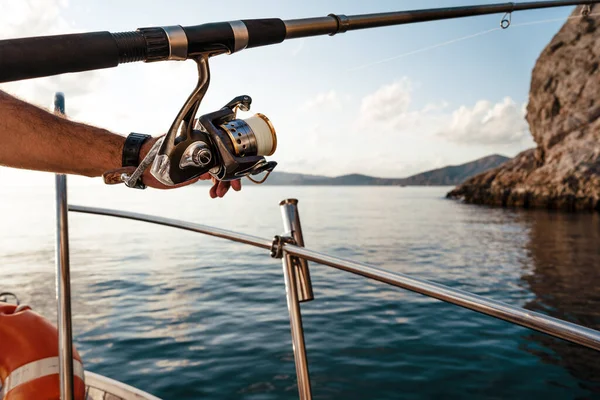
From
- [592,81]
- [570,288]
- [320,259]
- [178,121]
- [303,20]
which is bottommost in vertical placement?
[570,288]

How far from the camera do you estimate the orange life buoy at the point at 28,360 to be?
2160 millimetres

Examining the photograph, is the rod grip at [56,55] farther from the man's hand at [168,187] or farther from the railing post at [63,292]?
the railing post at [63,292]

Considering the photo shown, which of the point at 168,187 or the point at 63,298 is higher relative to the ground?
the point at 168,187

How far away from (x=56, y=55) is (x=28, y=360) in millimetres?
1743

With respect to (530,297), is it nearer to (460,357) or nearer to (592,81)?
(460,357)

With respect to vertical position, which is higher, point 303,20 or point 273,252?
point 303,20

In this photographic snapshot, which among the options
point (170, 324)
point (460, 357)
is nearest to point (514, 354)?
point (460, 357)

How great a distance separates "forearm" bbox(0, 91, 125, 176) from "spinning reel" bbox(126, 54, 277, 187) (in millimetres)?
223

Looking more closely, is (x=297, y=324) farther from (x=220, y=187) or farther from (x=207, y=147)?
(x=207, y=147)

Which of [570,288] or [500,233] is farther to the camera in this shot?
[500,233]

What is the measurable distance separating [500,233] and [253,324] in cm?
2324

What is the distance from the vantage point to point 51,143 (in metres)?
1.42

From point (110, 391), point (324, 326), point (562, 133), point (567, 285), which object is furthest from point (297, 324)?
point (562, 133)

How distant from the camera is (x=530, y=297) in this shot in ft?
39.7
